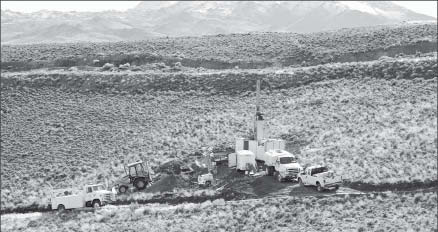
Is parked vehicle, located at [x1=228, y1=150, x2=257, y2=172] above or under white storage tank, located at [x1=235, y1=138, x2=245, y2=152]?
under

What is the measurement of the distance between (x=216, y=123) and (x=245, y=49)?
24.3 meters

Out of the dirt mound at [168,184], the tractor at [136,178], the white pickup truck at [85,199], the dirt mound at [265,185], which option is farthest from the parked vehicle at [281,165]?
the white pickup truck at [85,199]

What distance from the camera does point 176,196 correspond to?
41938 mm

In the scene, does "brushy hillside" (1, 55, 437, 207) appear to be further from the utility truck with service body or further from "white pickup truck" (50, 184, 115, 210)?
"white pickup truck" (50, 184, 115, 210)

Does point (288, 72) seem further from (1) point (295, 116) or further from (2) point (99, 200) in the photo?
(2) point (99, 200)

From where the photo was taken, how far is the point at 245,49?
265ft

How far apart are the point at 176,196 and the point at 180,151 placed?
10487mm

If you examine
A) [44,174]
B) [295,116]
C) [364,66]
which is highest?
[364,66]

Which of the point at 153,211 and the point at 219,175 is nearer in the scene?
the point at 153,211

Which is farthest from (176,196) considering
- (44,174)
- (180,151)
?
(44,174)

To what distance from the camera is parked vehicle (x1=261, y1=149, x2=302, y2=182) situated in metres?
40.5

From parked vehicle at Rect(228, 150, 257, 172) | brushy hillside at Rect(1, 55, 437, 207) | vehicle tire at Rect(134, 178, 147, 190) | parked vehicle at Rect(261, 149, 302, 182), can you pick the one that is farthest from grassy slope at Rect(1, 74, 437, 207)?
vehicle tire at Rect(134, 178, 147, 190)

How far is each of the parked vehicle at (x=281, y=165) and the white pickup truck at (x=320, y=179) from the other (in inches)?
45.4

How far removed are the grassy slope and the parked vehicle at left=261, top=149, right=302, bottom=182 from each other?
10.7ft
